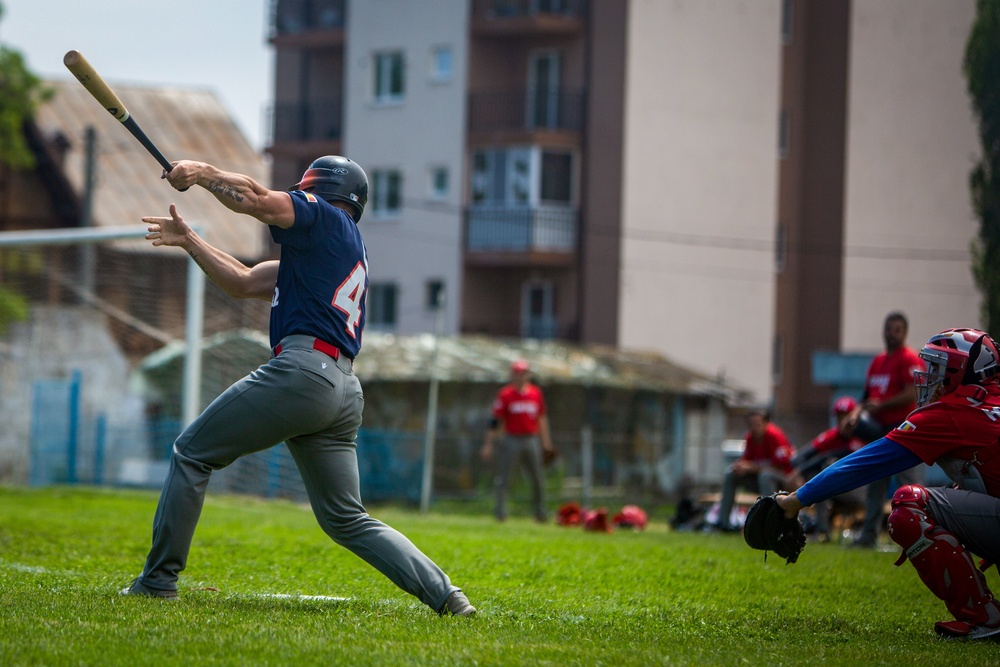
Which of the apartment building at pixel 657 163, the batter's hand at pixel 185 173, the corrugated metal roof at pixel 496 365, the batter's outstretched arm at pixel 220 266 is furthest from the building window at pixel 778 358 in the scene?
the batter's hand at pixel 185 173

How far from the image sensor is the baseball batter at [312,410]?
6.34 metres

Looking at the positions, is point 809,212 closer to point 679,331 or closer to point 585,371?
point 679,331

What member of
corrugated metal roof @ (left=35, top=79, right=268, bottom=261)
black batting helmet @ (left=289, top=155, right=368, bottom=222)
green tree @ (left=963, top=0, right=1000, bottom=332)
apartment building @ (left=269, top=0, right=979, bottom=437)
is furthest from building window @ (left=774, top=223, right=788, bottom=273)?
black batting helmet @ (left=289, top=155, right=368, bottom=222)

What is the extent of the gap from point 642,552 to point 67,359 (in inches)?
705

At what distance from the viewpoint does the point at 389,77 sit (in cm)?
4044

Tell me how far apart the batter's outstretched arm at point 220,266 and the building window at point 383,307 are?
32.4 m

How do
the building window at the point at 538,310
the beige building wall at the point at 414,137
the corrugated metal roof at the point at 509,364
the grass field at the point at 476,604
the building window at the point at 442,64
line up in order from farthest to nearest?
the building window at the point at 442,64, the beige building wall at the point at 414,137, the building window at the point at 538,310, the corrugated metal roof at the point at 509,364, the grass field at the point at 476,604

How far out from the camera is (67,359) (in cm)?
2602

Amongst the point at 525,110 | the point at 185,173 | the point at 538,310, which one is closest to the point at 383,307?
the point at 538,310

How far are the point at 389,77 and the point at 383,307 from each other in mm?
6928

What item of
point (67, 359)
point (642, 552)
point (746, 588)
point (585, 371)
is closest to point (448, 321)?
point (585, 371)

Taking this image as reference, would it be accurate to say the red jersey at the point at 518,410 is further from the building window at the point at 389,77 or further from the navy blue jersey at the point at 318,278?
the building window at the point at 389,77

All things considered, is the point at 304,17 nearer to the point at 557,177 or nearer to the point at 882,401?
the point at 557,177

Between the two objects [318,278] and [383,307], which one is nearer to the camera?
[318,278]
